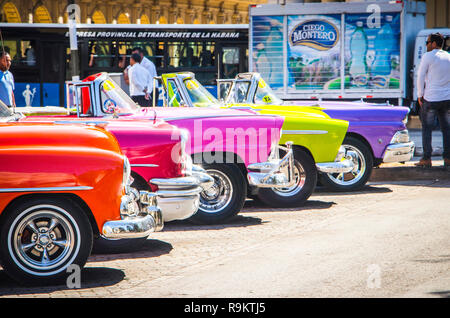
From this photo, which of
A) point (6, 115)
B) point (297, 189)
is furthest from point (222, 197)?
point (6, 115)

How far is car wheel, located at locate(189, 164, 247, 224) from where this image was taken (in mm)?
8609

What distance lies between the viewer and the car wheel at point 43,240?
18.7 ft

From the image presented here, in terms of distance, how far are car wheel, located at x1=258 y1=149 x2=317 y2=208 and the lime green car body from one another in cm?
14

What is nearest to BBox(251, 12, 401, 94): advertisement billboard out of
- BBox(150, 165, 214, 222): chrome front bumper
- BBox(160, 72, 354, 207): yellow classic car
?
BBox(160, 72, 354, 207): yellow classic car

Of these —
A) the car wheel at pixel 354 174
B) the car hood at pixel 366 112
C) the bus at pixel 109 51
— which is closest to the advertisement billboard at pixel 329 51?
the bus at pixel 109 51

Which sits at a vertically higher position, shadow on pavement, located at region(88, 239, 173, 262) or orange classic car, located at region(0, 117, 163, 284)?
orange classic car, located at region(0, 117, 163, 284)

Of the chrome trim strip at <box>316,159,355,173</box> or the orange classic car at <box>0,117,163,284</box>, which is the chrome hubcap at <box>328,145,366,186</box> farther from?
the orange classic car at <box>0,117,163,284</box>

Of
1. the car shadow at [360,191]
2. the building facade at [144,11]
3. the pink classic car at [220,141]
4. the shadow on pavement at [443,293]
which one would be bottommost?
the car shadow at [360,191]

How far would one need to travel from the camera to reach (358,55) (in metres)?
21.3

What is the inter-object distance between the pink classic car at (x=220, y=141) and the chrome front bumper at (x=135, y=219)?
174cm

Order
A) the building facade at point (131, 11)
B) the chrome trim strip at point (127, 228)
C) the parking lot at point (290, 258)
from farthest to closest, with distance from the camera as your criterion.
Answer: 1. the building facade at point (131, 11)
2. the chrome trim strip at point (127, 228)
3. the parking lot at point (290, 258)

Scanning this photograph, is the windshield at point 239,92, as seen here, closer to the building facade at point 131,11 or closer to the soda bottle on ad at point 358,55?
the soda bottle on ad at point 358,55
